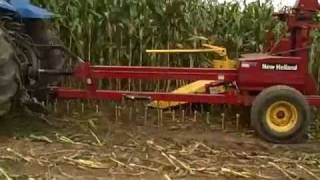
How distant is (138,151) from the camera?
5.81 meters

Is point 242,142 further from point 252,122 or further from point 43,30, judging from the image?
point 43,30

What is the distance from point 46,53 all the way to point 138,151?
7.02ft

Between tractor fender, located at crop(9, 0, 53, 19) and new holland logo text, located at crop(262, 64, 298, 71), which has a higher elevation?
tractor fender, located at crop(9, 0, 53, 19)

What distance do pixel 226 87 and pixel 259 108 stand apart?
93 centimetres

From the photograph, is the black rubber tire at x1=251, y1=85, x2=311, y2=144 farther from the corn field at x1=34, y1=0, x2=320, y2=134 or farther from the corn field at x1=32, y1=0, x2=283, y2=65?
the corn field at x1=32, y1=0, x2=283, y2=65

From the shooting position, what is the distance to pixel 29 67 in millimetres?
6574

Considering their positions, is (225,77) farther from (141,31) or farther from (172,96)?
(141,31)

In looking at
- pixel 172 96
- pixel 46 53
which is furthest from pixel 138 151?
pixel 46 53

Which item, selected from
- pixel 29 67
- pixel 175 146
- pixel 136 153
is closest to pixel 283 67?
pixel 175 146

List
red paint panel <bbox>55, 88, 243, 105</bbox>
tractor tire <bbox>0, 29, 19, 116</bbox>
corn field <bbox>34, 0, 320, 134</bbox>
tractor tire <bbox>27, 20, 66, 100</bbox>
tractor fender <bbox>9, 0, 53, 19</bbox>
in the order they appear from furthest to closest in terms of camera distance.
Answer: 1. corn field <bbox>34, 0, 320, 134</bbox>
2. tractor tire <bbox>27, 20, 66, 100</bbox>
3. tractor fender <bbox>9, 0, 53, 19</bbox>
4. red paint panel <bbox>55, 88, 243, 105</bbox>
5. tractor tire <bbox>0, 29, 19, 116</bbox>

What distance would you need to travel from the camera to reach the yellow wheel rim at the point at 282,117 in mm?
6719

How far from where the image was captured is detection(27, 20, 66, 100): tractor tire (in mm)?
7125

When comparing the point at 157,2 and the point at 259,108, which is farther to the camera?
the point at 157,2

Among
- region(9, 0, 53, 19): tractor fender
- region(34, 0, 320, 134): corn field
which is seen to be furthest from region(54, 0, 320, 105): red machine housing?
region(34, 0, 320, 134): corn field
